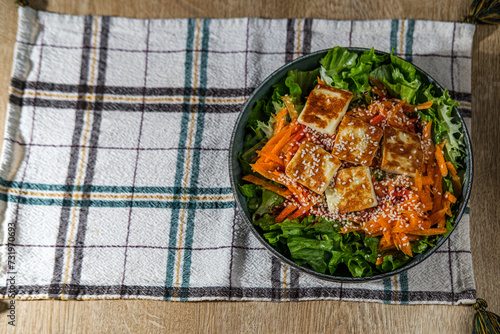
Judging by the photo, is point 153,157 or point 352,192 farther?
point 153,157

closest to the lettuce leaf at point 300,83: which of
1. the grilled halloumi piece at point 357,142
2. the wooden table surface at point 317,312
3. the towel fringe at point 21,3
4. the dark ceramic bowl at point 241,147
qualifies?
the dark ceramic bowl at point 241,147

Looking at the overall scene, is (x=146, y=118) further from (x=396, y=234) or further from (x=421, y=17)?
(x=421, y=17)

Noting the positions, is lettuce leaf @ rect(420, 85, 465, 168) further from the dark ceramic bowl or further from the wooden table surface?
the wooden table surface

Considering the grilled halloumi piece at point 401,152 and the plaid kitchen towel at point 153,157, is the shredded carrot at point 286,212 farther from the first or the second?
the grilled halloumi piece at point 401,152

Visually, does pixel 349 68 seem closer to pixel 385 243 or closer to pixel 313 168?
pixel 313 168

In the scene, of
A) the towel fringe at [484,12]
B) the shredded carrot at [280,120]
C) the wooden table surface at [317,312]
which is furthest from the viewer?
the towel fringe at [484,12]

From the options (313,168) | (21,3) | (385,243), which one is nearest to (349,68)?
(313,168)

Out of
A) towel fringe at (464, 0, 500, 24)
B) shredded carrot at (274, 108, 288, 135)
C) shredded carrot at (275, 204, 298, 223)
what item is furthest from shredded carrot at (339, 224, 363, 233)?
towel fringe at (464, 0, 500, 24)
